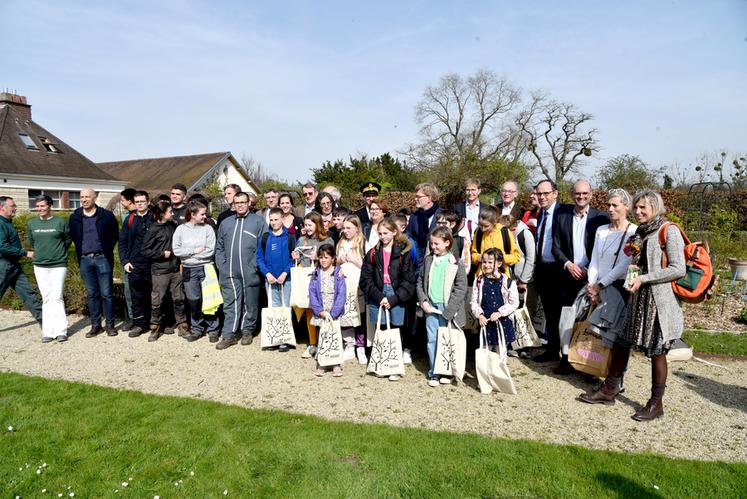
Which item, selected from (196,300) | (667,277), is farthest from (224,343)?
(667,277)

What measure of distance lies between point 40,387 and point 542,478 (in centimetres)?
512

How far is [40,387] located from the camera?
5.23m

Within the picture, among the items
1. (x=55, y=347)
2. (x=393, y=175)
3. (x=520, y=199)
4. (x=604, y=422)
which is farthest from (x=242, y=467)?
(x=393, y=175)

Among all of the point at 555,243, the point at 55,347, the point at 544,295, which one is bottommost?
the point at 55,347

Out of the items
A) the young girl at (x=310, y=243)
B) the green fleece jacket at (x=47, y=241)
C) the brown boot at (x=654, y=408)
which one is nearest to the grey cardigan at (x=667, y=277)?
the brown boot at (x=654, y=408)

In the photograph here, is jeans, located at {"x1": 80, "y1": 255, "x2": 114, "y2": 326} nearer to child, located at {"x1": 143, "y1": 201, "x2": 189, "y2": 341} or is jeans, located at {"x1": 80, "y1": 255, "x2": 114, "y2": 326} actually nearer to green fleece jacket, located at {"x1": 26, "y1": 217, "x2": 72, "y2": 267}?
green fleece jacket, located at {"x1": 26, "y1": 217, "x2": 72, "y2": 267}

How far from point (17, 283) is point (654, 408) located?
854 cm

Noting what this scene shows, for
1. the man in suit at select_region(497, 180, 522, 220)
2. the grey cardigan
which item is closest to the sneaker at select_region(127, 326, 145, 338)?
the man in suit at select_region(497, 180, 522, 220)

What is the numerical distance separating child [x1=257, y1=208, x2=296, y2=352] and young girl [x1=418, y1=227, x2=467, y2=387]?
2.01 m

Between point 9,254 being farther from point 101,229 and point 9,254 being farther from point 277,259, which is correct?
point 277,259

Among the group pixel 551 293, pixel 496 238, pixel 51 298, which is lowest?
pixel 51 298

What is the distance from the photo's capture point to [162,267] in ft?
22.6

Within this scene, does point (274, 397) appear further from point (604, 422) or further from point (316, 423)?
point (604, 422)

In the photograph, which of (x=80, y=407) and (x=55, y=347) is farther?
(x=55, y=347)
